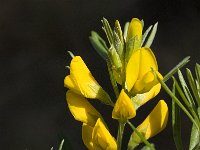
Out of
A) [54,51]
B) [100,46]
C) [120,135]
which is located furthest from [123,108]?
[54,51]

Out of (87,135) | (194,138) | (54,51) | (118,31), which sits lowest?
(194,138)

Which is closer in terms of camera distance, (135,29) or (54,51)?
(135,29)

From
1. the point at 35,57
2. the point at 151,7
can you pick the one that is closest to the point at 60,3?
the point at 35,57

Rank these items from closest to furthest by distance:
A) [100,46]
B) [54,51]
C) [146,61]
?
[146,61] → [100,46] → [54,51]

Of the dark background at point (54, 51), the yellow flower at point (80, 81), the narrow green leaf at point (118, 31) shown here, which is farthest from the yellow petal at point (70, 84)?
the dark background at point (54, 51)

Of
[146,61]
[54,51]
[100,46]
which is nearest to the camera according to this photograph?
[146,61]

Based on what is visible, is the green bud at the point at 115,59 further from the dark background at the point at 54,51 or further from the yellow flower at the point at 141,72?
the dark background at the point at 54,51

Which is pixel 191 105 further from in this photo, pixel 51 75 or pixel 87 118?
pixel 51 75

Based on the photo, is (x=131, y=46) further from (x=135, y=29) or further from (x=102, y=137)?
(x=102, y=137)
